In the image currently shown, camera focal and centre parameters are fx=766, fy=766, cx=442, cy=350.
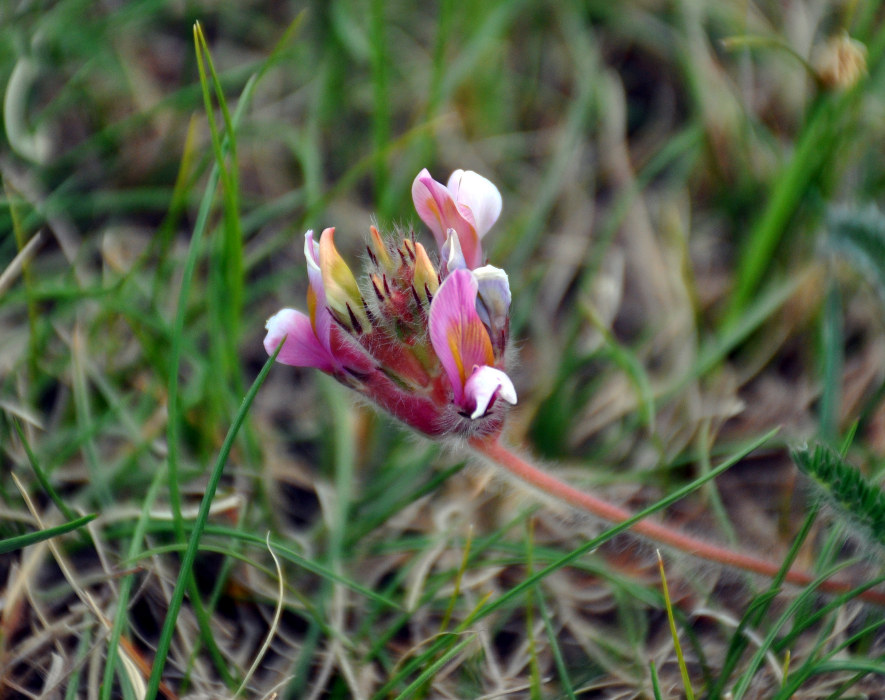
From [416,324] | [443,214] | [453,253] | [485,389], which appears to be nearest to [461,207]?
[443,214]

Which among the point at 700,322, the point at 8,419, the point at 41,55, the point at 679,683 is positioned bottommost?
the point at 679,683

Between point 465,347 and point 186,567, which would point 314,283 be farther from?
point 186,567

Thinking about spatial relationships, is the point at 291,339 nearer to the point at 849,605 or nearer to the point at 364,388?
the point at 364,388

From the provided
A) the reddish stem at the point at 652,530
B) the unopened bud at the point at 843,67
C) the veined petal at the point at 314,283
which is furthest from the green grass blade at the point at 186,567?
the unopened bud at the point at 843,67

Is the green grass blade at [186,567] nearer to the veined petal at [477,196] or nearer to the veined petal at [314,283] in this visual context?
the veined petal at [314,283]

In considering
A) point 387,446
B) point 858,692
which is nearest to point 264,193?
point 387,446

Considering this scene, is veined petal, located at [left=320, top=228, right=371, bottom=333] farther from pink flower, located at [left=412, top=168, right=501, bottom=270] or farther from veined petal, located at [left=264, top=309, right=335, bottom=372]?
pink flower, located at [left=412, top=168, right=501, bottom=270]
